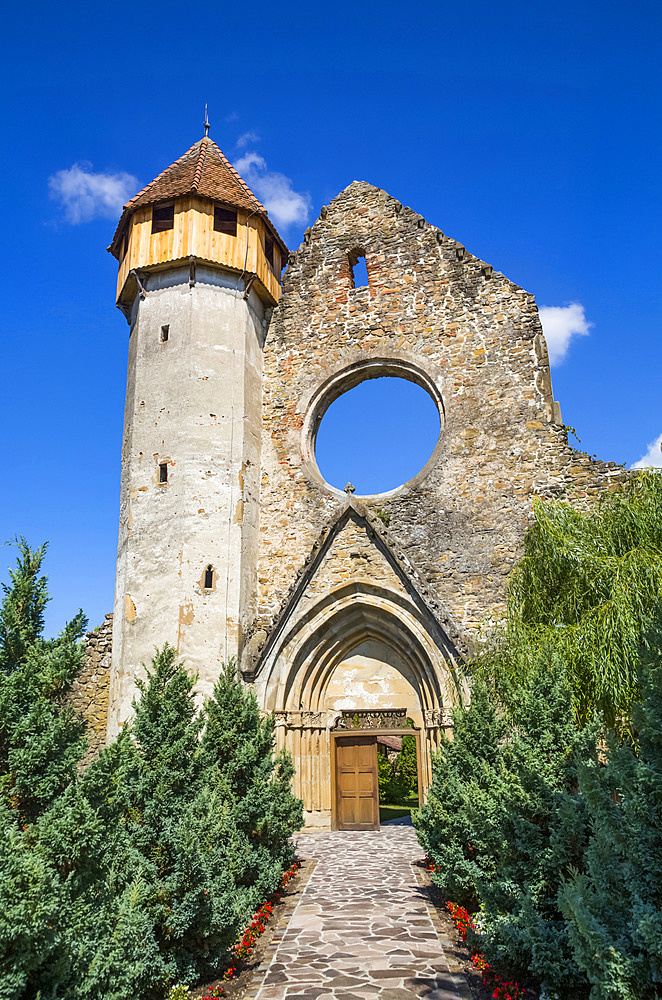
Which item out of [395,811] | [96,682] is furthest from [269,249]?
[395,811]

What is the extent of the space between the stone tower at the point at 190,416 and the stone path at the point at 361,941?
164 inches

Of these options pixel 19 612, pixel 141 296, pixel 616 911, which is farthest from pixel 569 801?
pixel 141 296

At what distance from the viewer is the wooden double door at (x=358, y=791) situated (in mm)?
13516

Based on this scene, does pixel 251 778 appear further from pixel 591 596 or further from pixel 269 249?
pixel 269 249

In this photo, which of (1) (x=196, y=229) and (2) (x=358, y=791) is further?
(1) (x=196, y=229)

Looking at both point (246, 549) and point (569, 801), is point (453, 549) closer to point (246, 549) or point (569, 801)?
point (246, 549)

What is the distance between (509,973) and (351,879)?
13.7 ft

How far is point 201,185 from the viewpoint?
14641 millimetres

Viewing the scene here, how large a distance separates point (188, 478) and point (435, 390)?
4912 mm

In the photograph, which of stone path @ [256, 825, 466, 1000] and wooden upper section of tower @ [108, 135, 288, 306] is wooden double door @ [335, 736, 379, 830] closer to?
stone path @ [256, 825, 466, 1000]

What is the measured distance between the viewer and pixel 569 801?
196 inches

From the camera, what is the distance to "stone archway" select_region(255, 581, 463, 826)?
40.5 feet

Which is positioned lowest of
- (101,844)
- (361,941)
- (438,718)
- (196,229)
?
(361,941)

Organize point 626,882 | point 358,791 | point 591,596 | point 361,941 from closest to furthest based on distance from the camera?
1. point 626,882
2. point 361,941
3. point 591,596
4. point 358,791
